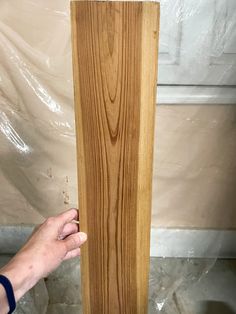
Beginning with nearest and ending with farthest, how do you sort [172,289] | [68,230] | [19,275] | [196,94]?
[19,275], [68,230], [196,94], [172,289]

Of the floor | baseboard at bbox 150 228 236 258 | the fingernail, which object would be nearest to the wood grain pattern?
the fingernail

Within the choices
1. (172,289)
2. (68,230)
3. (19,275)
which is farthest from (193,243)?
(19,275)

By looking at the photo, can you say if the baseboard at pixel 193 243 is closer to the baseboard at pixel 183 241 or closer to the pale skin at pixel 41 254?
the baseboard at pixel 183 241

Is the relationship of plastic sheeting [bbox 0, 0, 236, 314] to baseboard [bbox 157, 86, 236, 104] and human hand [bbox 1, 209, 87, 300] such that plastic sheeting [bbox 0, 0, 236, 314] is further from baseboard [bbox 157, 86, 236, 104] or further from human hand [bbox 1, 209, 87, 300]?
human hand [bbox 1, 209, 87, 300]

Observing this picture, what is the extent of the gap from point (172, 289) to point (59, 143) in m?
0.52

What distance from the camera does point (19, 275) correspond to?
0.48 metres

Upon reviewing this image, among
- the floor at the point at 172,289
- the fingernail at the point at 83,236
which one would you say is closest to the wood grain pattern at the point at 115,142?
Answer: the fingernail at the point at 83,236

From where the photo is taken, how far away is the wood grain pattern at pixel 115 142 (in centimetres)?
47

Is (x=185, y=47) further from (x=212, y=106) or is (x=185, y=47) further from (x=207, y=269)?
(x=207, y=269)

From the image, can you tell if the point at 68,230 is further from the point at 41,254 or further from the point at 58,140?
the point at 58,140

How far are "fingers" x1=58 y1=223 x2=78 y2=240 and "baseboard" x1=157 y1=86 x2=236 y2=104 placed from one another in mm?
452

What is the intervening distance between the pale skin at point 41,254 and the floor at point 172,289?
0.46m

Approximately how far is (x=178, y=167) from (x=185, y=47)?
326mm

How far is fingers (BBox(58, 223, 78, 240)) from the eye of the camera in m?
0.58
